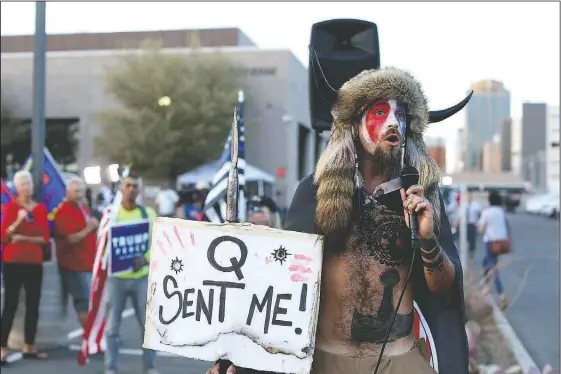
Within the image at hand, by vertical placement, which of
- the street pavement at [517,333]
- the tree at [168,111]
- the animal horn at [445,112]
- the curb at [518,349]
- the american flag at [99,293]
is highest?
the tree at [168,111]

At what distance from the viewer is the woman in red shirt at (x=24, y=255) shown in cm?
705

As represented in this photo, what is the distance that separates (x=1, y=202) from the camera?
989 cm

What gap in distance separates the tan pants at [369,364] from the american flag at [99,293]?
4.17m

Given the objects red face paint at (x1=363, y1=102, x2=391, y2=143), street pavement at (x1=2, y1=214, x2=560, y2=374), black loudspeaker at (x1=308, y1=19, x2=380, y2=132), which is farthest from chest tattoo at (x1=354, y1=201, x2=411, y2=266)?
street pavement at (x1=2, y1=214, x2=560, y2=374)

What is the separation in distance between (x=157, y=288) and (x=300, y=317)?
498mm

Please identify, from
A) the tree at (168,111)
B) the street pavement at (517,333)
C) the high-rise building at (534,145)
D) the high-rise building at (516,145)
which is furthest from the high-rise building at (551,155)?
the street pavement at (517,333)

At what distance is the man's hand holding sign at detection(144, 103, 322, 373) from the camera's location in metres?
2.51

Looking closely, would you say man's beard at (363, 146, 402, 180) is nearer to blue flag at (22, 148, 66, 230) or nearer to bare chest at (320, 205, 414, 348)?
bare chest at (320, 205, 414, 348)

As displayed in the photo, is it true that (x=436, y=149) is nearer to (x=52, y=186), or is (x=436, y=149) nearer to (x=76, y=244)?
(x=76, y=244)

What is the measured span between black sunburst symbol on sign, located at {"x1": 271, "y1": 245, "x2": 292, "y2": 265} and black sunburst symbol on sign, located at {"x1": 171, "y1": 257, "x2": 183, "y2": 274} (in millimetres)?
320

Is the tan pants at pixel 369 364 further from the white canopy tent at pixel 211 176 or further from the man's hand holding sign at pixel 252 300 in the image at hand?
the white canopy tent at pixel 211 176

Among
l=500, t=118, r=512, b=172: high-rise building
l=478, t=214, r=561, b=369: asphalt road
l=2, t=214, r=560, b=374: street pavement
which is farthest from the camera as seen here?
l=500, t=118, r=512, b=172: high-rise building

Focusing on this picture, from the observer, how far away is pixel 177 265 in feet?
8.47

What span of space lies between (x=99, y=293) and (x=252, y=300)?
15.1 feet
